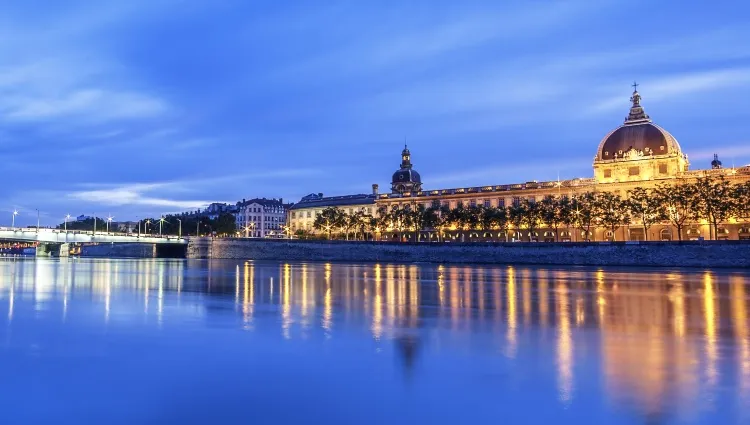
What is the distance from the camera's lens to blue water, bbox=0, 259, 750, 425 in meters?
11.7

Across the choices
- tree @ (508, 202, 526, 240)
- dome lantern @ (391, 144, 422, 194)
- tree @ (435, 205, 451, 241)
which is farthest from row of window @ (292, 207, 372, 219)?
tree @ (508, 202, 526, 240)

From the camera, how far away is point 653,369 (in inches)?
590

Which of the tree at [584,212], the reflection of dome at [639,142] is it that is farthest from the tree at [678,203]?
the reflection of dome at [639,142]

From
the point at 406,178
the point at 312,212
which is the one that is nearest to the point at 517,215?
the point at 406,178

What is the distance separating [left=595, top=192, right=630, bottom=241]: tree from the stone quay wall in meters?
20.0

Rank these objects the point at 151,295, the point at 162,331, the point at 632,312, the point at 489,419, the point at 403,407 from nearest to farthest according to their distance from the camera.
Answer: the point at 489,419
the point at 403,407
the point at 162,331
the point at 632,312
the point at 151,295

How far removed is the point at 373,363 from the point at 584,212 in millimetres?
97335

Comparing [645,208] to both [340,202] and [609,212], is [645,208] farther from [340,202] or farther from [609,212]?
[340,202]

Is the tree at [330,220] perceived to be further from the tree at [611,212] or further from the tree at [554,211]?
the tree at [611,212]

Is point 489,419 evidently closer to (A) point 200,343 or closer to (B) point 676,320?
(A) point 200,343

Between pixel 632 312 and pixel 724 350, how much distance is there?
376 inches

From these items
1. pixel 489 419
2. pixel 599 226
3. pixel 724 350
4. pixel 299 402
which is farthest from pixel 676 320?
pixel 599 226

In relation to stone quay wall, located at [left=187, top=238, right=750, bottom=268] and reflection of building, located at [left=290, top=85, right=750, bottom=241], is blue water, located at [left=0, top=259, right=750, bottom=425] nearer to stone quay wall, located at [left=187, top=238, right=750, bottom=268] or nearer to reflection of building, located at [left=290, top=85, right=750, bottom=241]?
stone quay wall, located at [left=187, top=238, right=750, bottom=268]

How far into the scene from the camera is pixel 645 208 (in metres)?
103
